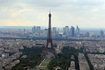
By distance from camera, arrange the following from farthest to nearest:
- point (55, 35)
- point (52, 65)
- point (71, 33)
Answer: point (71, 33), point (55, 35), point (52, 65)

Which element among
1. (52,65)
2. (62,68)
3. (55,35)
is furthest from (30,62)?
(55,35)

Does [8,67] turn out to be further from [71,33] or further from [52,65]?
[71,33]

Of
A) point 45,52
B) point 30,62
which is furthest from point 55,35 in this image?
point 30,62

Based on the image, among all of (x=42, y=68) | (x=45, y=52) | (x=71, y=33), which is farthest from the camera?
(x=71, y=33)

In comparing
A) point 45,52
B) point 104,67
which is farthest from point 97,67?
point 45,52

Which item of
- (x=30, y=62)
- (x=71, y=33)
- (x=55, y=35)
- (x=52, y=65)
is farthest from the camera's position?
(x=71, y=33)

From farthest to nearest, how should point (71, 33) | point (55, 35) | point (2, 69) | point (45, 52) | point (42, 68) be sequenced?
point (71, 33)
point (55, 35)
point (45, 52)
point (42, 68)
point (2, 69)

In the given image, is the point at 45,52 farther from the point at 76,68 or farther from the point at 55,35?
the point at 55,35

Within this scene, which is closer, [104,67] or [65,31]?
[104,67]

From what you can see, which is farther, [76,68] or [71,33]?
[71,33]
